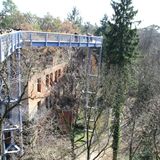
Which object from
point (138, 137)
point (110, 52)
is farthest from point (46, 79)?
point (138, 137)

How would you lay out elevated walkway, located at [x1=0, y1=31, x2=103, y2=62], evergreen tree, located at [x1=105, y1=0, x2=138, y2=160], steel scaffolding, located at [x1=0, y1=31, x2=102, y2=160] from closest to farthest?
elevated walkway, located at [x1=0, y1=31, x2=103, y2=62] < steel scaffolding, located at [x1=0, y1=31, x2=102, y2=160] < evergreen tree, located at [x1=105, y1=0, x2=138, y2=160]

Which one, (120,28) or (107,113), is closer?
(107,113)

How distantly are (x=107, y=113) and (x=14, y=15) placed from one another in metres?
32.0

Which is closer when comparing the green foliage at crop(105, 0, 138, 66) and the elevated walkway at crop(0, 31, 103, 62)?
the elevated walkway at crop(0, 31, 103, 62)

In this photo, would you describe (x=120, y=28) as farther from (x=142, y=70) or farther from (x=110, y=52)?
(x=142, y=70)

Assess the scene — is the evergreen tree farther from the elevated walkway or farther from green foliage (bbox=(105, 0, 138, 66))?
the elevated walkway

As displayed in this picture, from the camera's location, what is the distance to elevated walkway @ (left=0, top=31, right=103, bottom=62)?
631 inches

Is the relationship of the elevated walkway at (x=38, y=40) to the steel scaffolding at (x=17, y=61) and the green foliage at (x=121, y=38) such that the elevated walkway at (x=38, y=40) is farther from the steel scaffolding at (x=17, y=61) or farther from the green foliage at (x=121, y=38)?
the green foliage at (x=121, y=38)

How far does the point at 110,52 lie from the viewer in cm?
3391

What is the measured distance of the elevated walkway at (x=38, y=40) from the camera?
631 inches

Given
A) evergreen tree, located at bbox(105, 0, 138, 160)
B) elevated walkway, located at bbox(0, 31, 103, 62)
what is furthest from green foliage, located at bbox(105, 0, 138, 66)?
elevated walkway, located at bbox(0, 31, 103, 62)

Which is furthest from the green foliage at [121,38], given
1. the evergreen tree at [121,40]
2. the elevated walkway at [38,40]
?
the elevated walkway at [38,40]

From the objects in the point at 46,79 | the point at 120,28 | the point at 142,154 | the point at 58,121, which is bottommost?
the point at 142,154

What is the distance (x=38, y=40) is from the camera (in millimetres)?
24328
